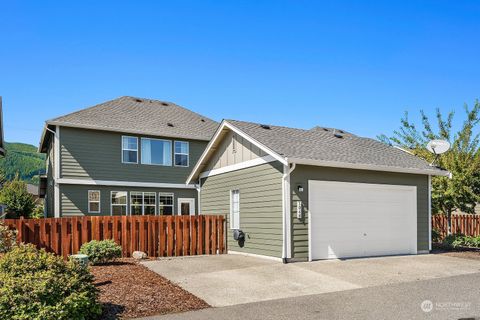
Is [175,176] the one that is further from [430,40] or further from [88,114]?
[430,40]

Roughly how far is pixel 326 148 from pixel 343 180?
1324 mm

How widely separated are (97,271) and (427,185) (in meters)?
11.4

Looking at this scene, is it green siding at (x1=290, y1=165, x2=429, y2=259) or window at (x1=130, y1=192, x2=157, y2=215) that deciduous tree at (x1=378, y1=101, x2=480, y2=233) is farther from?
window at (x1=130, y1=192, x2=157, y2=215)

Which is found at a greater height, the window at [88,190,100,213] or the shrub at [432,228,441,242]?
the window at [88,190,100,213]

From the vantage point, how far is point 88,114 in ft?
66.8

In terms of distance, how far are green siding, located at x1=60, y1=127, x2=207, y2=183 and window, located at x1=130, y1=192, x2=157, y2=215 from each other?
760 millimetres

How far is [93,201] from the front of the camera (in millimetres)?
19531

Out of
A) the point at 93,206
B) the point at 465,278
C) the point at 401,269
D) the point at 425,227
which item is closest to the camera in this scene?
the point at 465,278

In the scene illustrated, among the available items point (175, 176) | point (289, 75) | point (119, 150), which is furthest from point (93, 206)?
point (289, 75)

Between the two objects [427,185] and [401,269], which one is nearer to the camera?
[401,269]

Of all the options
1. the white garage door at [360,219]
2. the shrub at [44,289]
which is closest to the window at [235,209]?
the white garage door at [360,219]

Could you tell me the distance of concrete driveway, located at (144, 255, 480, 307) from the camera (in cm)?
827

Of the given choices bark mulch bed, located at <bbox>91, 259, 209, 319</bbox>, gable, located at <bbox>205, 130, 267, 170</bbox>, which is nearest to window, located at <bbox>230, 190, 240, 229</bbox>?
gable, located at <bbox>205, 130, 267, 170</bbox>

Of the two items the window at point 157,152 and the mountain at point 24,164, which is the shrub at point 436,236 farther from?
the mountain at point 24,164
